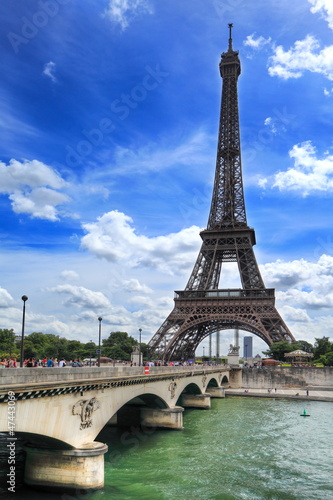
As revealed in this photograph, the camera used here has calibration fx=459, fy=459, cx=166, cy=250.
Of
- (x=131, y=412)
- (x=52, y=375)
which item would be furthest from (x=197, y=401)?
(x=52, y=375)

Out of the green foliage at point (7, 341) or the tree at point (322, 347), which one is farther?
the green foliage at point (7, 341)

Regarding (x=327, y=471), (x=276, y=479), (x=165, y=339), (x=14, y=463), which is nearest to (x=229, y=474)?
(x=276, y=479)

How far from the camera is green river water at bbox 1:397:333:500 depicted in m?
20.7

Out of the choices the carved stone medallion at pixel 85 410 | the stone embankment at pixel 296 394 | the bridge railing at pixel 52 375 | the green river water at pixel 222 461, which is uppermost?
the bridge railing at pixel 52 375

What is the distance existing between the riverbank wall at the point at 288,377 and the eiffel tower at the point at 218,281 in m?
5.47

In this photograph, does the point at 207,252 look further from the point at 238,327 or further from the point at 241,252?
the point at 238,327

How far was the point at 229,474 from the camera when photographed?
23.6 meters

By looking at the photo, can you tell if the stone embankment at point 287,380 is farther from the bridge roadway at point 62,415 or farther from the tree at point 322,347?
the bridge roadway at point 62,415

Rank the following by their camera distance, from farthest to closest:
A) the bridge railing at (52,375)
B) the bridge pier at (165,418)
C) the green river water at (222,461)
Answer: the bridge pier at (165,418), the green river water at (222,461), the bridge railing at (52,375)

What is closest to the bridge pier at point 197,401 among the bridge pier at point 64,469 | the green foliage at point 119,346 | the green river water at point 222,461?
the green river water at point 222,461

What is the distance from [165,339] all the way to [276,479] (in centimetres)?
5572

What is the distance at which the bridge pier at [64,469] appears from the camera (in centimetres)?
1959

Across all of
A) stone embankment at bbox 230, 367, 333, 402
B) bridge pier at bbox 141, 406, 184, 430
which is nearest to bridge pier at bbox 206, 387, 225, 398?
stone embankment at bbox 230, 367, 333, 402

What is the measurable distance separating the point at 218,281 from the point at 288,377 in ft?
88.7
